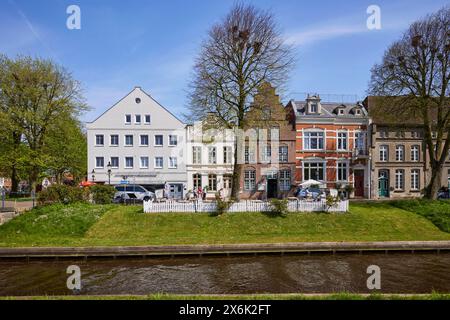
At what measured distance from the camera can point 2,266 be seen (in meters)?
14.2

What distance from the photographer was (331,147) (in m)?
38.3

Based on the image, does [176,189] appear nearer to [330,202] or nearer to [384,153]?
[330,202]

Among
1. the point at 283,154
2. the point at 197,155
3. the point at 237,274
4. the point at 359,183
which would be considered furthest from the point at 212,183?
the point at 237,274

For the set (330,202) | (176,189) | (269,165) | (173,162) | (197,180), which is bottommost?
(176,189)

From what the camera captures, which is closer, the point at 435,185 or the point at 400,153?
the point at 435,185

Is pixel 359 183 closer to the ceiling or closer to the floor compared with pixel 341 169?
closer to the floor

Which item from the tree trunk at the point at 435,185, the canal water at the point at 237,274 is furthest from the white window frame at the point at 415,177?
the canal water at the point at 237,274

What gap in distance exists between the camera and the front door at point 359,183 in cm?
3884

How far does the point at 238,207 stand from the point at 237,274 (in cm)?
916

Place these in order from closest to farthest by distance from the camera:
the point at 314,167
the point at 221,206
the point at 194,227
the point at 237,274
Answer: the point at 237,274
the point at 194,227
the point at 221,206
the point at 314,167

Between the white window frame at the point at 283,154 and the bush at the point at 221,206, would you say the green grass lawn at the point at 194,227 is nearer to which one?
the bush at the point at 221,206

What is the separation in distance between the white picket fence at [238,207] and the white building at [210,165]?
16346mm

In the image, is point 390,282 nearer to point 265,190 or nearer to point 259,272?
point 259,272
